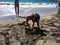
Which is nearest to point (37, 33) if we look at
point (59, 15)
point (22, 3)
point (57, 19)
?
point (57, 19)

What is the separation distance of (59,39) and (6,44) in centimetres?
139

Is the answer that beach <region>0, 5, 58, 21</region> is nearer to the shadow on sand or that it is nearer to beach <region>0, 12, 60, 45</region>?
beach <region>0, 12, 60, 45</region>

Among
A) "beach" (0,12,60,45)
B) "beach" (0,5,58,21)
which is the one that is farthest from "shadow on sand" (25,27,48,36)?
"beach" (0,5,58,21)

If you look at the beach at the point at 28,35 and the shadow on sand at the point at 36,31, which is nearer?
the beach at the point at 28,35

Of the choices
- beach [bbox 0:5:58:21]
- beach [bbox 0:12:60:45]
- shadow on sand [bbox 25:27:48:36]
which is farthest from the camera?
beach [bbox 0:5:58:21]

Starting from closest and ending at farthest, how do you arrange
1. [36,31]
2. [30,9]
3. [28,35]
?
1. [28,35]
2. [36,31]
3. [30,9]

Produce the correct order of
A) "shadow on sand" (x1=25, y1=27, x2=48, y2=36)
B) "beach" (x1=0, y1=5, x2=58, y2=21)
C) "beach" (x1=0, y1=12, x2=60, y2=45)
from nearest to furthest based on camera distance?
"beach" (x1=0, y1=12, x2=60, y2=45) → "shadow on sand" (x1=25, y1=27, x2=48, y2=36) → "beach" (x1=0, y1=5, x2=58, y2=21)

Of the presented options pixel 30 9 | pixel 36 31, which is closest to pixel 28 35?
pixel 36 31

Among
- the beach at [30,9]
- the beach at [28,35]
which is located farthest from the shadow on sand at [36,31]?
the beach at [30,9]

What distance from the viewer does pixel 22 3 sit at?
11.8 meters

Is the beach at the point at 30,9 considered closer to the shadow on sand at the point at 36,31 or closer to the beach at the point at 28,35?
the beach at the point at 28,35

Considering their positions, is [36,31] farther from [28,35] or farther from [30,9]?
[30,9]

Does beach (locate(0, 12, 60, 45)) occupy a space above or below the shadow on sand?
below

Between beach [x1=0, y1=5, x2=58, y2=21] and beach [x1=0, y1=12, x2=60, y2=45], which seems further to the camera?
beach [x1=0, y1=5, x2=58, y2=21]
